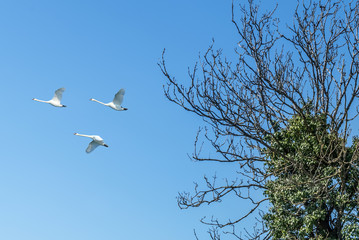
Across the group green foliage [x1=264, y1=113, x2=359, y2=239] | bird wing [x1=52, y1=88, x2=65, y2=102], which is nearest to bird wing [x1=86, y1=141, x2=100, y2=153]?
bird wing [x1=52, y1=88, x2=65, y2=102]

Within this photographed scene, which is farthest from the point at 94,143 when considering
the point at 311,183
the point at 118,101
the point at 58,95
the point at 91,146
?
the point at 311,183

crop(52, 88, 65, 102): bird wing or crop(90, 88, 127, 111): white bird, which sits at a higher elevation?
crop(52, 88, 65, 102): bird wing

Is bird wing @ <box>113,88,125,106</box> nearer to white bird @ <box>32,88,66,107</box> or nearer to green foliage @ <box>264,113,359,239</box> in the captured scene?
white bird @ <box>32,88,66,107</box>

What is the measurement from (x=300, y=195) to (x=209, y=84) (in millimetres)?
3858

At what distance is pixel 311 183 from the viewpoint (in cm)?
1220

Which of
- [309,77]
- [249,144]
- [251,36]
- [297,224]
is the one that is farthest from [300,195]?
[251,36]

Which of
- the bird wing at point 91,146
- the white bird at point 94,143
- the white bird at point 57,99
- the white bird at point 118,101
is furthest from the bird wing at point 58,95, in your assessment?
the white bird at point 118,101

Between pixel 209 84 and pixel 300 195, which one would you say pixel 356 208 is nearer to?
pixel 300 195

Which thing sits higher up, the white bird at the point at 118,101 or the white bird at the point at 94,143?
the white bird at the point at 118,101

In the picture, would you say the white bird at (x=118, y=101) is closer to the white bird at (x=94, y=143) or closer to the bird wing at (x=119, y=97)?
the bird wing at (x=119, y=97)

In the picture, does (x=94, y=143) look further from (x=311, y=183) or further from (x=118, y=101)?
(x=311, y=183)

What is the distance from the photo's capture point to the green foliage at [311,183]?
40.8 feet

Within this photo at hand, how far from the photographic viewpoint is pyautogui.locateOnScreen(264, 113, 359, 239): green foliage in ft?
40.8

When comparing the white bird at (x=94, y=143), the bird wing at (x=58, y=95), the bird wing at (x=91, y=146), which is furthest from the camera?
the bird wing at (x=58, y=95)
